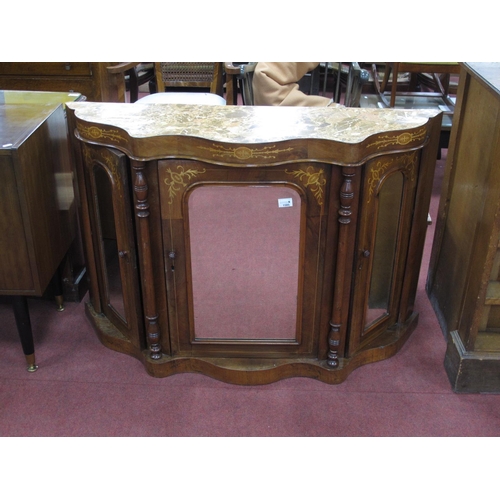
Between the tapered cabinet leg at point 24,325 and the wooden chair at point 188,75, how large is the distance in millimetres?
2226

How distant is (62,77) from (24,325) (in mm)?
1890

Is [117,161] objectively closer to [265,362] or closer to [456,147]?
[265,362]

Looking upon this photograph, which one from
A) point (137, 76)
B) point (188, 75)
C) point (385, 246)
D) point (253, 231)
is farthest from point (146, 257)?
point (137, 76)

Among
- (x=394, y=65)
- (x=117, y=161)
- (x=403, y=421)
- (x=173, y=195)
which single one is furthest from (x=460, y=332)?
(x=394, y=65)

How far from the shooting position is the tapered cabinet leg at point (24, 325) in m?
2.31

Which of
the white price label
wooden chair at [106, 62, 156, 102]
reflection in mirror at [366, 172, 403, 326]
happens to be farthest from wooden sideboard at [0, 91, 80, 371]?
wooden chair at [106, 62, 156, 102]

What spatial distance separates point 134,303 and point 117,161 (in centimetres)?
57

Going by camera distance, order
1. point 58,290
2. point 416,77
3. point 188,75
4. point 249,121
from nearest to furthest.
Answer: point 249,121
point 58,290
point 188,75
point 416,77

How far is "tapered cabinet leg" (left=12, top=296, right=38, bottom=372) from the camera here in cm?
231

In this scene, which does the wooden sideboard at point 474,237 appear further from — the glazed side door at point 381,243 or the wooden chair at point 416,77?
the wooden chair at point 416,77

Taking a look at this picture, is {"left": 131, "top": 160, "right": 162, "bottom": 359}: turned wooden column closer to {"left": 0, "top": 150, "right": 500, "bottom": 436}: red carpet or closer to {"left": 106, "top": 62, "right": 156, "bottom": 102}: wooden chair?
{"left": 0, "top": 150, "right": 500, "bottom": 436}: red carpet

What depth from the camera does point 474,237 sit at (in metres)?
2.24

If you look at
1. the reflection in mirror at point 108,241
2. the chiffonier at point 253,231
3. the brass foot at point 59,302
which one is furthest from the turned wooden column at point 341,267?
the brass foot at point 59,302

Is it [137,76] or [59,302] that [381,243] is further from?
[137,76]
